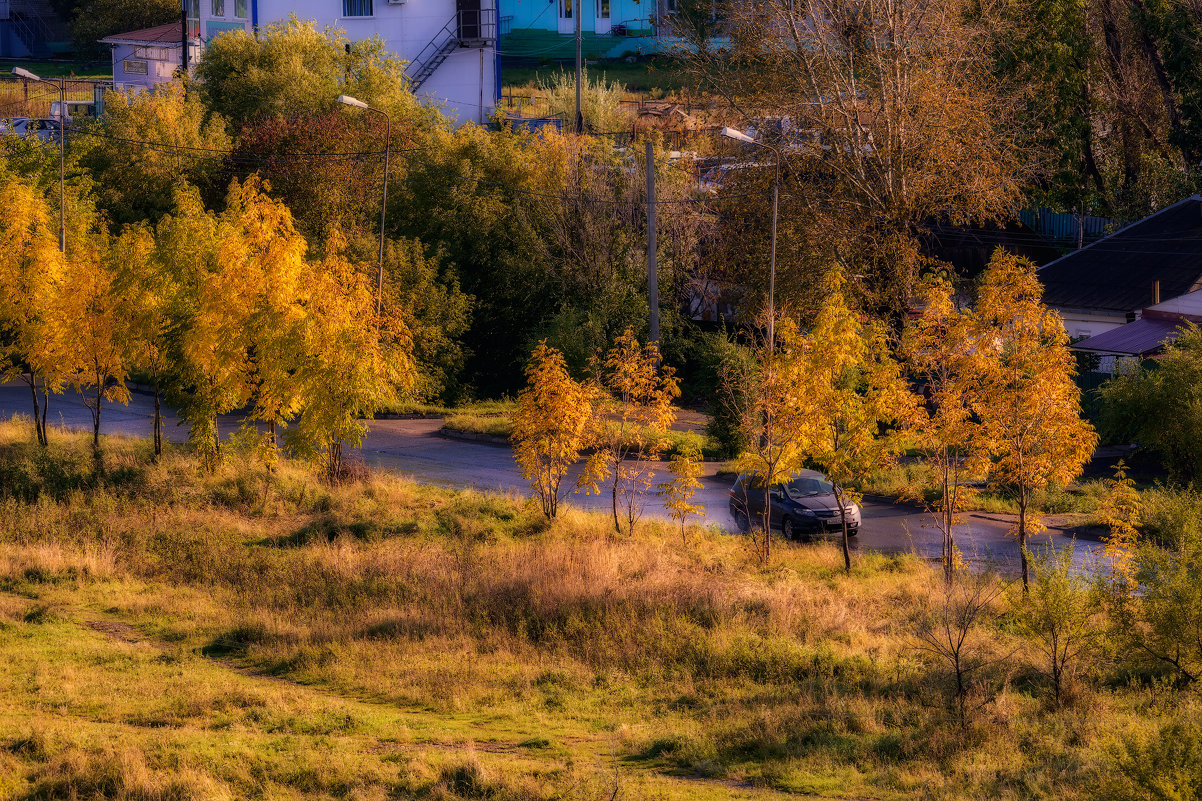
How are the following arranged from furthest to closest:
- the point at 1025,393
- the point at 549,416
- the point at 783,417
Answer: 1. the point at 549,416
2. the point at 783,417
3. the point at 1025,393

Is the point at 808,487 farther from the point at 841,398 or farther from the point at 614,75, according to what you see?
the point at 614,75

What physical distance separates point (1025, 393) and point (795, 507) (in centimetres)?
636

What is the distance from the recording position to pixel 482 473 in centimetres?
A: 2827

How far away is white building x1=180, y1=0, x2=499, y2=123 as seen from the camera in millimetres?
58719

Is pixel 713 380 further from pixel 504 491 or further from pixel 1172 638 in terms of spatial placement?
pixel 1172 638

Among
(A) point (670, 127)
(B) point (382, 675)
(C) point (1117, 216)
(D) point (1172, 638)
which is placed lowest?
(B) point (382, 675)

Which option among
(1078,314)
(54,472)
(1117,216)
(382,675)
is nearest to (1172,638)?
(382,675)

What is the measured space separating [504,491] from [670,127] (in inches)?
1184

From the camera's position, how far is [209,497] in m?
24.1

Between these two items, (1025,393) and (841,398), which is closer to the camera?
(1025,393)

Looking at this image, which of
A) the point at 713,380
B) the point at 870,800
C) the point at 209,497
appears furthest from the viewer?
the point at 713,380

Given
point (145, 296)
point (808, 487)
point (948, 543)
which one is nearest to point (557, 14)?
point (145, 296)

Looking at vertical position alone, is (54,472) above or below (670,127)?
below

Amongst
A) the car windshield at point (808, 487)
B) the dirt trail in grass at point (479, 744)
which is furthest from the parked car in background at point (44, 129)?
the dirt trail in grass at point (479, 744)
